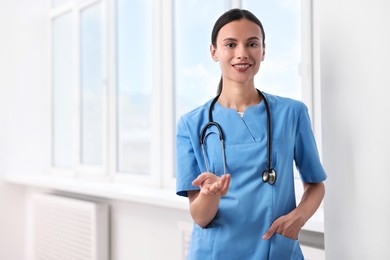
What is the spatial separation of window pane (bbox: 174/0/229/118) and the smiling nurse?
1.21 meters

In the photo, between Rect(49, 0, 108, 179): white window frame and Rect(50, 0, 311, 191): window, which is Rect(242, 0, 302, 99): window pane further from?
Rect(49, 0, 108, 179): white window frame

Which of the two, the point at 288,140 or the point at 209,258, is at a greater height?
the point at 288,140

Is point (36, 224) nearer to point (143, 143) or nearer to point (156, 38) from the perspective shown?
point (143, 143)

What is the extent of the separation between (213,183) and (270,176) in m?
0.14

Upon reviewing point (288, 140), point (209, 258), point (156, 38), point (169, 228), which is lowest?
point (169, 228)

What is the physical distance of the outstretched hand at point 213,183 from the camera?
828mm

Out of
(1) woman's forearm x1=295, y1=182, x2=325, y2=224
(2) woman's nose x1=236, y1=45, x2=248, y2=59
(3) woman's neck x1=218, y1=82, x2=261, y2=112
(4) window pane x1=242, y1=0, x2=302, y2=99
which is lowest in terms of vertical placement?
(1) woman's forearm x1=295, y1=182, x2=325, y2=224

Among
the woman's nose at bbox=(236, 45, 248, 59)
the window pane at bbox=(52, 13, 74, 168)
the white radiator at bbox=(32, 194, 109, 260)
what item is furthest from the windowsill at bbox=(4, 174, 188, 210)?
the woman's nose at bbox=(236, 45, 248, 59)

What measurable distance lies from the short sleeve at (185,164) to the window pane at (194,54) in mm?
1188

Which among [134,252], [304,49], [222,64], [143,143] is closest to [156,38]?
[143,143]

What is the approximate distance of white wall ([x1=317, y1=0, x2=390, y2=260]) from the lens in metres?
0.87

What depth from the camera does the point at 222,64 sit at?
97cm

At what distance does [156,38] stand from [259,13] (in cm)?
68

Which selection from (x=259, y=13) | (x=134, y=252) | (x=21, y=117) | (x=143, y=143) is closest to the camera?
(x=259, y=13)
